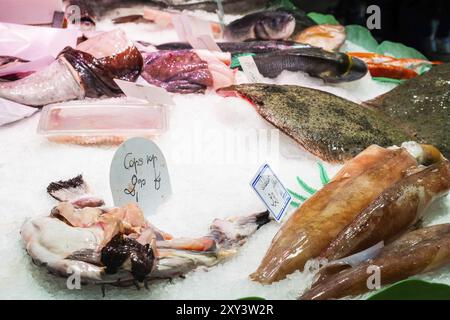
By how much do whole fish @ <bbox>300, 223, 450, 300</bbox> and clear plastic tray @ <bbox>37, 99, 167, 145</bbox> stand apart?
1157 millimetres

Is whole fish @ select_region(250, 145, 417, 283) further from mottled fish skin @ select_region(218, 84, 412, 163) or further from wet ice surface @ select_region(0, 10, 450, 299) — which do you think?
mottled fish skin @ select_region(218, 84, 412, 163)

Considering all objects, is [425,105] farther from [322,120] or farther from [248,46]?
[248,46]

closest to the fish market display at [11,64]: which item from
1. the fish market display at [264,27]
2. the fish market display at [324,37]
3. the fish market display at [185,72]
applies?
the fish market display at [185,72]

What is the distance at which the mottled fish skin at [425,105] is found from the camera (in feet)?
8.54

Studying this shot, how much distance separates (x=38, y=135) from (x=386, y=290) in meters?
1.61

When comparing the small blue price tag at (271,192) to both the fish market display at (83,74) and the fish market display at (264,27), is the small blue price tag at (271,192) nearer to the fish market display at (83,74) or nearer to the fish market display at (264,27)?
the fish market display at (83,74)

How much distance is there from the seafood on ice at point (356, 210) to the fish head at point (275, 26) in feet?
5.89

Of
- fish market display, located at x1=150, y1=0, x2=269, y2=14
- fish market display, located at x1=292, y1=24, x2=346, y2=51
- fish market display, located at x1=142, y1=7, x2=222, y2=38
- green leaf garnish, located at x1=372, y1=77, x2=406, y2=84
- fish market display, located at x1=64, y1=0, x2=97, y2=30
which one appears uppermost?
fish market display, located at x1=64, y1=0, x2=97, y2=30

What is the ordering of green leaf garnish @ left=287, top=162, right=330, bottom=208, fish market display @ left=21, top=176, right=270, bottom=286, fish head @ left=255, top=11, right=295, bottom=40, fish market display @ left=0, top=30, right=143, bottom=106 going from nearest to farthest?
fish market display @ left=21, top=176, right=270, bottom=286
green leaf garnish @ left=287, top=162, right=330, bottom=208
fish market display @ left=0, top=30, right=143, bottom=106
fish head @ left=255, top=11, right=295, bottom=40

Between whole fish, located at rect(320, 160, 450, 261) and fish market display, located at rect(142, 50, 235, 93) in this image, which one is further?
fish market display, located at rect(142, 50, 235, 93)

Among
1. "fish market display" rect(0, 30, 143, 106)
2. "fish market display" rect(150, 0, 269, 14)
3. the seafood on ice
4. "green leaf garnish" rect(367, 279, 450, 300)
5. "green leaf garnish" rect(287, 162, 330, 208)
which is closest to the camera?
"green leaf garnish" rect(367, 279, 450, 300)

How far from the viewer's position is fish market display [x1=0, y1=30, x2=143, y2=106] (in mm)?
2590

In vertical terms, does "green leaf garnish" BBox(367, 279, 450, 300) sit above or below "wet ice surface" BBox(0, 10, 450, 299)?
above

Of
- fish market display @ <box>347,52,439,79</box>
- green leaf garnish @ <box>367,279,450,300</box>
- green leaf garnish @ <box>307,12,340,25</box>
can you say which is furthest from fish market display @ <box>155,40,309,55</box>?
green leaf garnish @ <box>367,279,450,300</box>
